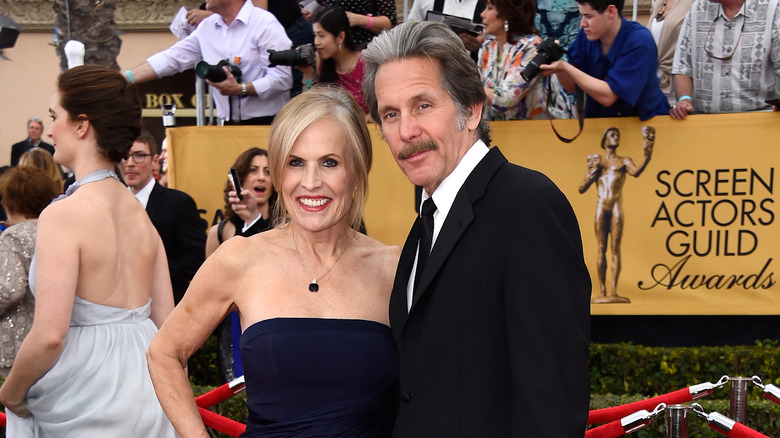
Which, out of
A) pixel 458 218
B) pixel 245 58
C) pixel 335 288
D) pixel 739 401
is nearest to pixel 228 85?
pixel 245 58

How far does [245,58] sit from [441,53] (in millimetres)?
4550

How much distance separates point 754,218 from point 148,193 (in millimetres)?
3982

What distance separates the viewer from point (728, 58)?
225 inches

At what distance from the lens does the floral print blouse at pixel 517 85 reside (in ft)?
18.4

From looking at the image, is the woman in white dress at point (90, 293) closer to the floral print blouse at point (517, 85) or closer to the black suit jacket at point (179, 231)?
the black suit jacket at point (179, 231)

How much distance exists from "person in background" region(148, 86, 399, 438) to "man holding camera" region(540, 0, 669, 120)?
2945mm

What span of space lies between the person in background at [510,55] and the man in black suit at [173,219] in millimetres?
2131

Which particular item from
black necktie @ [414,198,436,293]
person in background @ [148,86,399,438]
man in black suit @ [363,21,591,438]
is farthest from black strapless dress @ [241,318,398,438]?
black necktie @ [414,198,436,293]

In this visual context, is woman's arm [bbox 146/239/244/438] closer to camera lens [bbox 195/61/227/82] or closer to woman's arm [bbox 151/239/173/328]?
woman's arm [bbox 151/239/173/328]

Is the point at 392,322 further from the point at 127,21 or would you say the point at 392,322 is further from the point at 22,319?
the point at 127,21

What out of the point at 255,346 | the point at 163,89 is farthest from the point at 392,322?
the point at 163,89

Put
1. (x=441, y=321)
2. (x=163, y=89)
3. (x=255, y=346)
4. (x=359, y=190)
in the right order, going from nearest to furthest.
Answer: (x=441, y=321), (x=255, y=346), (x=359, y=190), (x=163, y=89)

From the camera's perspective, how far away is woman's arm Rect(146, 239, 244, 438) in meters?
2.64

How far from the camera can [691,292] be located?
5824mm
